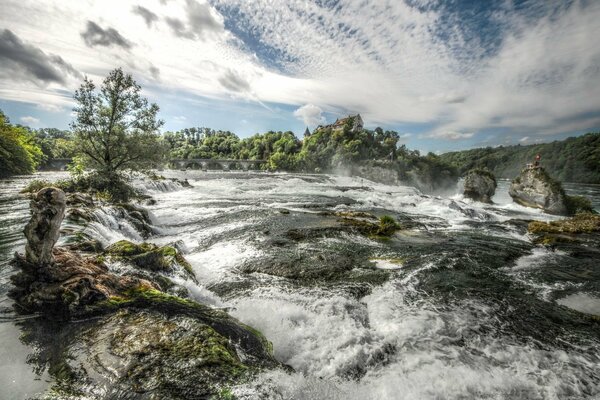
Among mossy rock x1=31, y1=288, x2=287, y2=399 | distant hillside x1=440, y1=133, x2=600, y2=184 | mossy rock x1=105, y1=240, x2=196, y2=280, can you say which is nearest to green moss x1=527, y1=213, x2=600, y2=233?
mossy rock x1=31, y1=288, x2=287, y2=399

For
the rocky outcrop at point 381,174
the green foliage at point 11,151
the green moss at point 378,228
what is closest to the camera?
the green moss at point 378,228

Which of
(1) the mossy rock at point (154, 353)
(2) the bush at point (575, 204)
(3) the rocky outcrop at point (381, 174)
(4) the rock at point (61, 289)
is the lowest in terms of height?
(1) the mossy rock at point (154, 353)

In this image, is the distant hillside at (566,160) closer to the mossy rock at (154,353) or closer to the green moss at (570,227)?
the green moss at (570,227)

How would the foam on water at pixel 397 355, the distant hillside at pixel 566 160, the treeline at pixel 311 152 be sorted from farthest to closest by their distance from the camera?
the distant hillside at pixel 566 160 < the treeline at pixel 311 152 < the foam on water at pixel 397 355

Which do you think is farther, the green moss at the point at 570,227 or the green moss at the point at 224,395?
the green moss at the point at 570,227

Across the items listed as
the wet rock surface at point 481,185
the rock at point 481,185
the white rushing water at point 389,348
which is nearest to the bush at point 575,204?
the wet rock surface at point 481,185

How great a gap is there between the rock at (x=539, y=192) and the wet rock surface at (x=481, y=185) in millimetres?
3767

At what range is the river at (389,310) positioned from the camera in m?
4.50

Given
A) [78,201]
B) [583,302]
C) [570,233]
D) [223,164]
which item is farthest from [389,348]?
[223,164]

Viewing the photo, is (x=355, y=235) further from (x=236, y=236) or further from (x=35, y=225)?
(x=35, y=225)

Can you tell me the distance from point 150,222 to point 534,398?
17123mm

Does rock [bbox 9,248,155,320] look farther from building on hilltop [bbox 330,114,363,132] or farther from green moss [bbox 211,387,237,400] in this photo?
building on hilltop [bbox 330,114,363,132]

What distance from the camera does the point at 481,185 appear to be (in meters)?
40.6

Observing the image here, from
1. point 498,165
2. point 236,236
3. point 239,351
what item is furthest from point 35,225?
point 498,165
